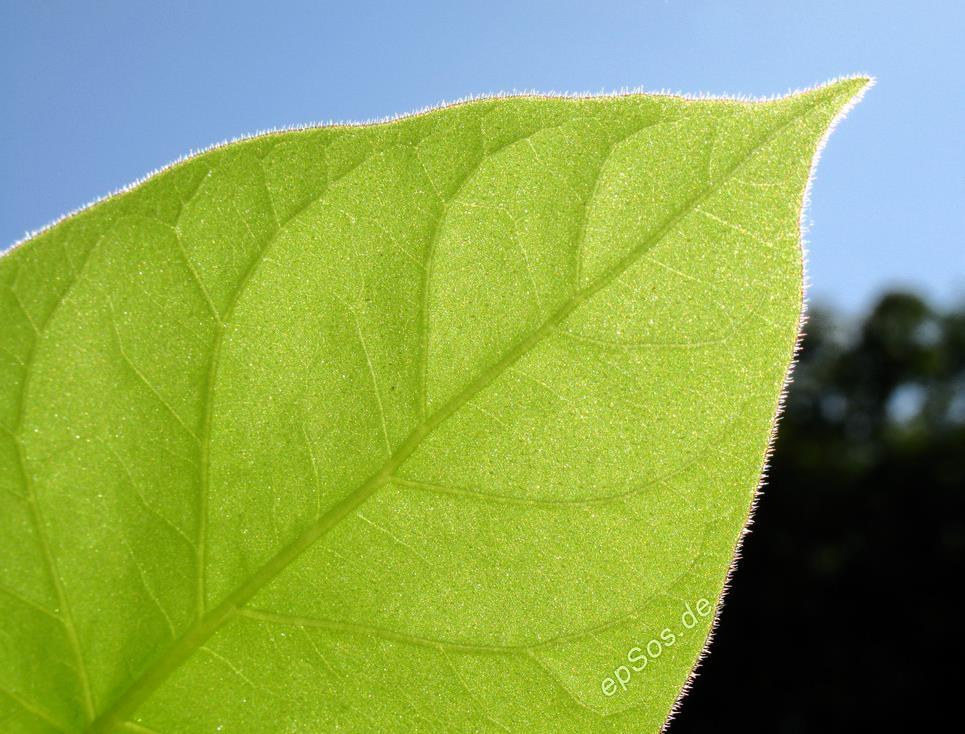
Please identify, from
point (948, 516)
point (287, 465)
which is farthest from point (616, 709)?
point (948, 516)

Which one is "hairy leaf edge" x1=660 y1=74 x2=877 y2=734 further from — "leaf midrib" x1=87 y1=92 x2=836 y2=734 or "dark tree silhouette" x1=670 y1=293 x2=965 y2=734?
"dark tree silhouette" x1=670 y1=293 x2=965 y2=734

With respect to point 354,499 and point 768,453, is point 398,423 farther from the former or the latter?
point 768,453

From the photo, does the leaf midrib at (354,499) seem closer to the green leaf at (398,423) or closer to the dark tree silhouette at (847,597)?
the green leaf at (398,423)

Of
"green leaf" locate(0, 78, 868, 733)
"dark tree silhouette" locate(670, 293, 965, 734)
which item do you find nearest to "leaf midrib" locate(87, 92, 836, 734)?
"green leaf" locate(0, 78, 868, 733)

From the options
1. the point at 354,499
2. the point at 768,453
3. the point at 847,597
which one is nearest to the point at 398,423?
the point at 354,499

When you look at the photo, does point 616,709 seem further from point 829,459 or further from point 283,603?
point 829,459

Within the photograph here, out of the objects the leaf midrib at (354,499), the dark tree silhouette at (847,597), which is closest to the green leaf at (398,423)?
the leaf midrib at (354,499)
